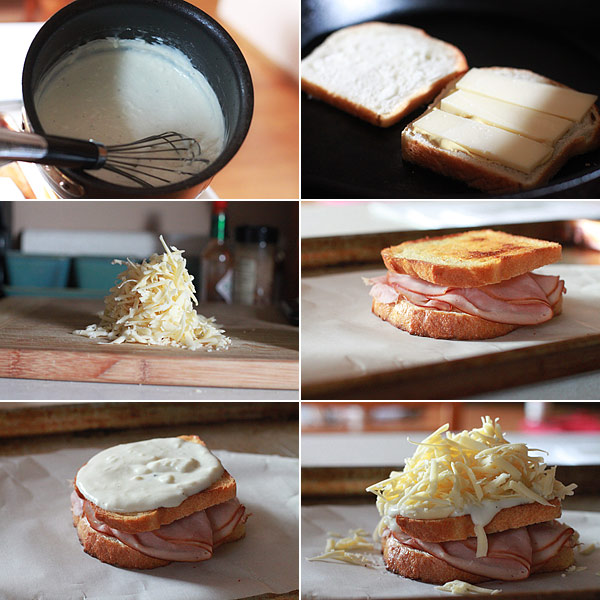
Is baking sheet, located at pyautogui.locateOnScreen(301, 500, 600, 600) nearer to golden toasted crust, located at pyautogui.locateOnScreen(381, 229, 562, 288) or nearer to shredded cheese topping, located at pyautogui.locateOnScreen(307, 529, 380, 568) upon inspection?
shredded cheese topping, located at pyautogui.locateOnScreen(307, 529, 380, 568)

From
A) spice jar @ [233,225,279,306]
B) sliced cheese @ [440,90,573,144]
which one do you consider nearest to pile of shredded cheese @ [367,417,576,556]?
sliced cheese @ [440,90,573,144]

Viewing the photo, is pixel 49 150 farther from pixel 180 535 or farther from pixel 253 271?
pixel 253 271

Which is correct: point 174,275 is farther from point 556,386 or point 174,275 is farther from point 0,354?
point 556,386

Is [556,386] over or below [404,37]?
below

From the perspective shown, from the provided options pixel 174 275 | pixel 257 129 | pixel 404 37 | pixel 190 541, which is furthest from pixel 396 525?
pixel 404 37

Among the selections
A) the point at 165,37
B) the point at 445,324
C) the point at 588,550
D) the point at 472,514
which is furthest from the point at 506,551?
the point at 165,37
